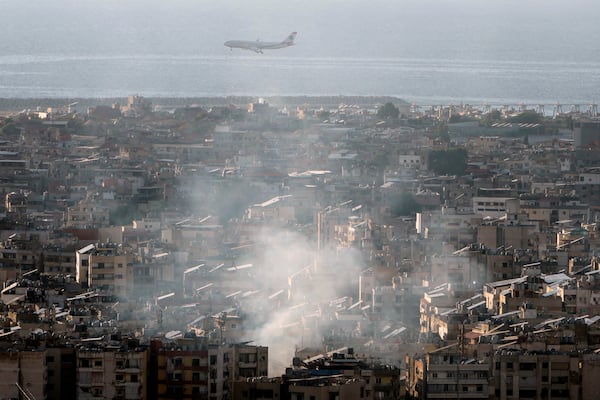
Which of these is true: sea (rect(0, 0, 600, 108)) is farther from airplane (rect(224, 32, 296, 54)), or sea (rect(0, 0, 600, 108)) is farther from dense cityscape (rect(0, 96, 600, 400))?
dense cityscape (rect(0, 96, 600, 400))

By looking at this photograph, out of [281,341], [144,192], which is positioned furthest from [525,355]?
[144,192]

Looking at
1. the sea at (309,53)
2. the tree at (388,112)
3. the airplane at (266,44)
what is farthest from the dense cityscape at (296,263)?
the sea at (309,53)

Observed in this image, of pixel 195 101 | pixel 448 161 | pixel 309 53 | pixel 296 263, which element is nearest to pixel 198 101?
pixel 195 101

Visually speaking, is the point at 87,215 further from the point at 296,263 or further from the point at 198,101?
the point at 198,101

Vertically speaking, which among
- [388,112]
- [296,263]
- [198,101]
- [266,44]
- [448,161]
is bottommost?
[198,101]

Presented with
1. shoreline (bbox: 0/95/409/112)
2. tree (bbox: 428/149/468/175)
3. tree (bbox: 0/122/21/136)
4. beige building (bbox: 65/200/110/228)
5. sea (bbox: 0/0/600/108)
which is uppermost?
beige building (bbox: 65/200/110/228)

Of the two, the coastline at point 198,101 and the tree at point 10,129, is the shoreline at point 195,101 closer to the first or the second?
the coastline at point 198,101

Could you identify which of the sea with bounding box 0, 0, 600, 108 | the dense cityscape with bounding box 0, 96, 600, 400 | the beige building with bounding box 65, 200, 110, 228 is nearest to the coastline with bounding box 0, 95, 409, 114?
the sea with bounding box 0, 0, 600, 108

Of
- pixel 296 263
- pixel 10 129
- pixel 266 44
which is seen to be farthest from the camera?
pixel 266 44
